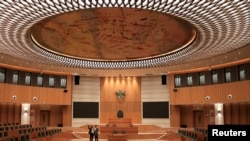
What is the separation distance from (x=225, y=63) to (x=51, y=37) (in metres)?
14.9

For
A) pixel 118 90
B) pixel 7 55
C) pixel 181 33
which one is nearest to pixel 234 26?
pixel 181 33

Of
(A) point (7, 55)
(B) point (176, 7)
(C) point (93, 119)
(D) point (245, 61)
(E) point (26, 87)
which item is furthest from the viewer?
(C) point (93, 119)

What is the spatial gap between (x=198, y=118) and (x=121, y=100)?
8.57 metres

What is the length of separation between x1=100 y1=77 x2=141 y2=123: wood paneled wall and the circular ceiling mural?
10182 mm

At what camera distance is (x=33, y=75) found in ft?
94.2

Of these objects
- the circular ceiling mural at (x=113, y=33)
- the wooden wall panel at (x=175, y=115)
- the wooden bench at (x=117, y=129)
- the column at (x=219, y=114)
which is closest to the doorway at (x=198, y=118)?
the wooden wall panel at (x=175, y=115)

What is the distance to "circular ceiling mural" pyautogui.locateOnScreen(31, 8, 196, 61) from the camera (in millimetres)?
13258

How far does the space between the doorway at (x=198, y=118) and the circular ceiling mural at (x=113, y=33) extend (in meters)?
10.7

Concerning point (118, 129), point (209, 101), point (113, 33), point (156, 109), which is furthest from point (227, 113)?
point (113, 33)

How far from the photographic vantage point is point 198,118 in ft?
95.8

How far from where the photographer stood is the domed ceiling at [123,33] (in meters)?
11.2

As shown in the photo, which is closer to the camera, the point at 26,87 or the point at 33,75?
the point at 26,87

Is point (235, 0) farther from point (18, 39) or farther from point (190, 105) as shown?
point (190, 105)

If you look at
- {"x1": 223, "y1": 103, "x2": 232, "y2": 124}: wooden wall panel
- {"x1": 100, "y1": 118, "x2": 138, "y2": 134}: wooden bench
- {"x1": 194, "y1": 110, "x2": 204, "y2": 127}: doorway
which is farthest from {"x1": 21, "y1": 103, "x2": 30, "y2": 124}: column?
{"x1": 223, "y1": 103, "x2": 232, "y2": 124}: wooden wall panel
